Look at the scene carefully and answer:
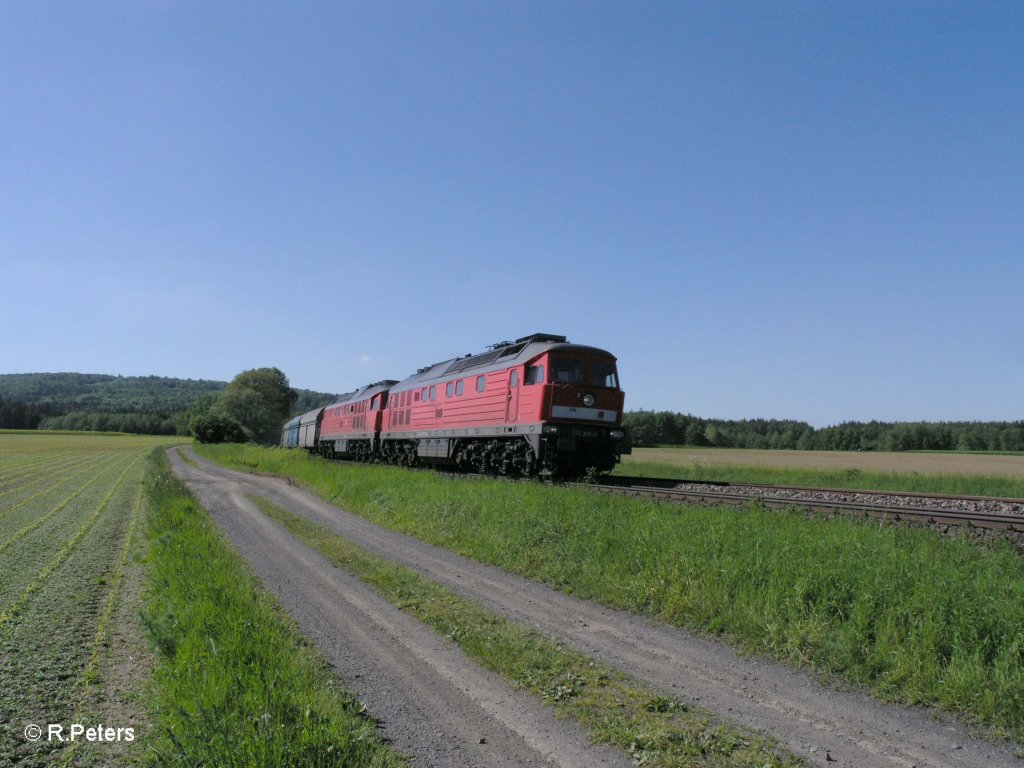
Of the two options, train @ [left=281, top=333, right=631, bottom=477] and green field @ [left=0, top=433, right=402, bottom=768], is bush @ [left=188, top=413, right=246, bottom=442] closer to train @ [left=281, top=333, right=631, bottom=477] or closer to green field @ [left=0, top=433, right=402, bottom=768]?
train @ [left=281, top=333, right=631, bottom=477]

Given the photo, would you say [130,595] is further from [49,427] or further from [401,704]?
[49,427]

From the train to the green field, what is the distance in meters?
9.36

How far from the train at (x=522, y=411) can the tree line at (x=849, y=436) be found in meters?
44.6

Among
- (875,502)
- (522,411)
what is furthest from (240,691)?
(522,411)

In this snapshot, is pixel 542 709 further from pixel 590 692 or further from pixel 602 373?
pixel 602 373

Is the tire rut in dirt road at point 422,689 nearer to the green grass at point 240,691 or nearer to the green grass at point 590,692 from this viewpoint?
the green grass at point 590,692

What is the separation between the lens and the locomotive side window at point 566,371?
18.0m

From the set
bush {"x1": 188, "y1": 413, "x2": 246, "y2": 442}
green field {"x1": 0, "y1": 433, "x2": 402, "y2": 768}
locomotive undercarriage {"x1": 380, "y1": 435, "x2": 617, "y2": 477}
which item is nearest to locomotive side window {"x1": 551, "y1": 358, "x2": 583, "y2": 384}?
locomotive undercarriage {"x1": 380, "y1": 435, "x2": 617, "y2": 477}

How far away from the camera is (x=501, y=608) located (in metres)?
8.38

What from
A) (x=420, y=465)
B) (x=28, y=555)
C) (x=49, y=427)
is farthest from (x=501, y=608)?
(x=49, y=427)

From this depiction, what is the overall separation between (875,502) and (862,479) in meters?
14.6

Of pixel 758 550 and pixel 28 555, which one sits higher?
pixel 758 550

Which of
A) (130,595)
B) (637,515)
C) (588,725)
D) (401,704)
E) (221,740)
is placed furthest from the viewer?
(637,515)

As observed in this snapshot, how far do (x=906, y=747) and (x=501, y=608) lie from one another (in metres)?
4.77
